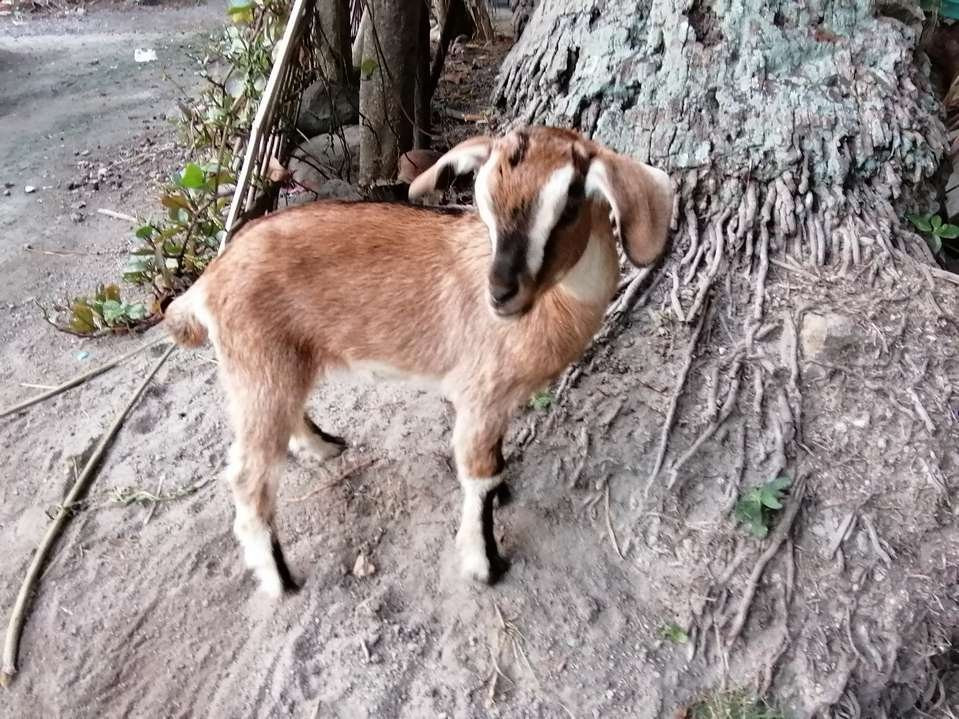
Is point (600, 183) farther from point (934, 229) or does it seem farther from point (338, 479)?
point (934, 229)

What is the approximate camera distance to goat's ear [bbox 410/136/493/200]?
210 cm

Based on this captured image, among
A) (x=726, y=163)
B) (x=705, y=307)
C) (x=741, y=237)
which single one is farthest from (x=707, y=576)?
(x=726, y=163)

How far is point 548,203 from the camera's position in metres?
1.89

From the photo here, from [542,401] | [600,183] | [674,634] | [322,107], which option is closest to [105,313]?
[322,107]

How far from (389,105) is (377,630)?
2829 mm

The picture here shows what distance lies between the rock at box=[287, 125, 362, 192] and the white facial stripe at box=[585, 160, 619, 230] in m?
2.86

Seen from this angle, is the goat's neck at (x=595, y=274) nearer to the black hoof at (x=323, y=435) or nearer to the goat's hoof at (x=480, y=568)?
the goat's hoof at (x=480, y=568)

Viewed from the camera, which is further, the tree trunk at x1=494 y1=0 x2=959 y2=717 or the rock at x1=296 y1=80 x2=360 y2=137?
the rock at x1=296 y1=80 x2=360 y2=137

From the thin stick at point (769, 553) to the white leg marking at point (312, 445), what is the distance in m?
1.66

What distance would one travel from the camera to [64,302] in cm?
415

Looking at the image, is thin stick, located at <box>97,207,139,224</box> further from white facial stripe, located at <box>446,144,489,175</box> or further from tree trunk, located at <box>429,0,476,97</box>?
white facial stripe, located at <box>446,144,489,175</box>

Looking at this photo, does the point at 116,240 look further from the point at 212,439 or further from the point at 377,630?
the point at 377,630

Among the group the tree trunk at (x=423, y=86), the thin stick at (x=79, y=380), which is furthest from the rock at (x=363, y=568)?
the tree trunk at (x=423, y=86)

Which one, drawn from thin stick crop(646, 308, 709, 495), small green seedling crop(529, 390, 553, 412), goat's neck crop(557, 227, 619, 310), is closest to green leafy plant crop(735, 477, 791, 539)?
thin stick crop(646, 308, 709, 495)
